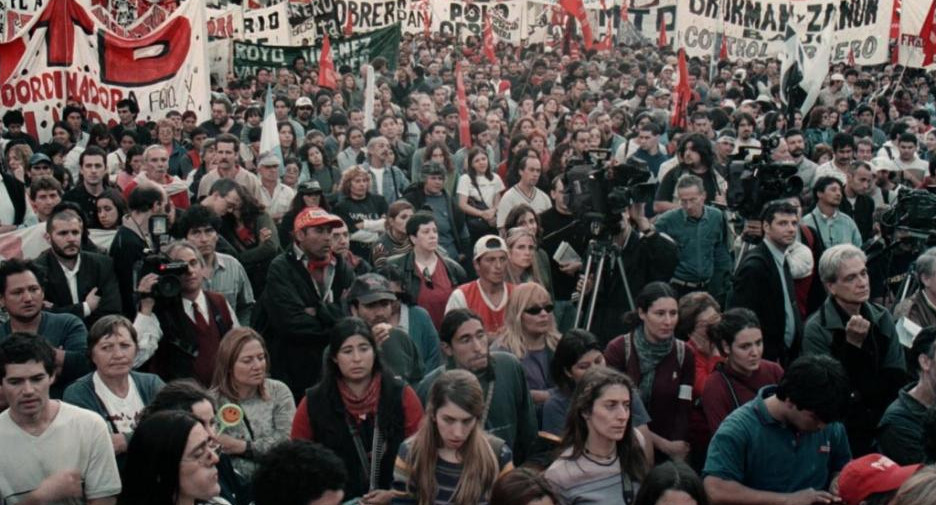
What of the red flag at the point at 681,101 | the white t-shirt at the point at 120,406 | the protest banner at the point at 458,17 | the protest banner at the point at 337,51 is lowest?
the white t-shirt at the point at 120,406

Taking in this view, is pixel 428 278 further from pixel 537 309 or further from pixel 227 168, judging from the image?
pixel 227 168

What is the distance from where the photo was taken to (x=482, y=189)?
36.8ft

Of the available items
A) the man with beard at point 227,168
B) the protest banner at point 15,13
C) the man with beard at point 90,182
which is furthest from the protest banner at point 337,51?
the man with beard at point 90,182

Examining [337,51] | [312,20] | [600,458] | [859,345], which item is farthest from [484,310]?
[312,20]

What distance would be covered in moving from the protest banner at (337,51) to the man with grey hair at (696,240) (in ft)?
40.8

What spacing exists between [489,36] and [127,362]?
18232 mm

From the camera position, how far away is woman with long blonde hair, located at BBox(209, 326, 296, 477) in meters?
5.79

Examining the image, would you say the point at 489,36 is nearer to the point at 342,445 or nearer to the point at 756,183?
the point at 756,183

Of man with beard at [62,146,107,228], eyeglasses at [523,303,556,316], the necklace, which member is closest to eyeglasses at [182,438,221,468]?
the necklace

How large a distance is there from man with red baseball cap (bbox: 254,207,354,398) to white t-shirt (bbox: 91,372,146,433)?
1623mm

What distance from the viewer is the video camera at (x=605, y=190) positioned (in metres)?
7.87

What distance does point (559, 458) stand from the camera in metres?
5.16

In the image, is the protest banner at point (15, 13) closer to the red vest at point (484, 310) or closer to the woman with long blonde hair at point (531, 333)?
the red vest at point (484, 310)

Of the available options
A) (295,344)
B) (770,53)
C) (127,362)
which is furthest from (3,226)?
(770,53)
